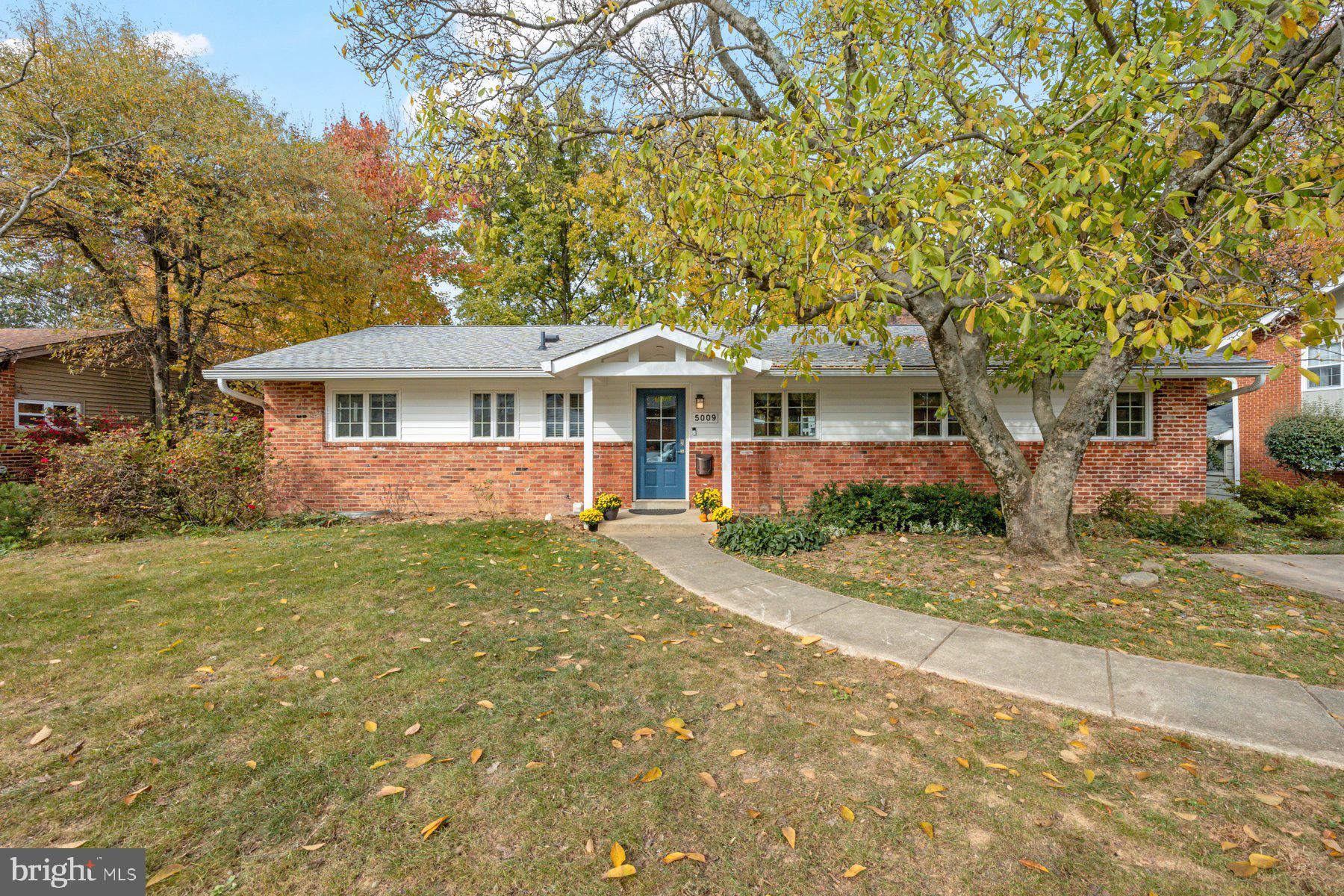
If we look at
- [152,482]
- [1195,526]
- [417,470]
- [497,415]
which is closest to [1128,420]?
[1195,526]

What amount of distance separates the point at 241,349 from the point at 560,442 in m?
11.2

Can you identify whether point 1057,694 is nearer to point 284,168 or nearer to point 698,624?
point 698,624

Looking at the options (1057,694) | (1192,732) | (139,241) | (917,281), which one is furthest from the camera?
(139,241)

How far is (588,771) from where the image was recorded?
8.85ft

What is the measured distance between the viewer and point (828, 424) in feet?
35.7

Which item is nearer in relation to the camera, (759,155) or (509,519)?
(759,155)

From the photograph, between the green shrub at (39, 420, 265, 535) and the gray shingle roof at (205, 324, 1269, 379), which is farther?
the gray shingle roof at (205, 324, 1269, 379)

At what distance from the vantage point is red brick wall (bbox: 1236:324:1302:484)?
583 inches

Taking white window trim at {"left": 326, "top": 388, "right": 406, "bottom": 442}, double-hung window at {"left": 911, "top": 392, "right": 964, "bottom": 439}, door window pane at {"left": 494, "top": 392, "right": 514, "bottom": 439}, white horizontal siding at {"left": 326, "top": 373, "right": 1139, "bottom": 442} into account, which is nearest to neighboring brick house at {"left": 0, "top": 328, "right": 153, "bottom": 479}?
white window trim at {"left": 326, "top": 388, "right": 406, "bottom": 442}

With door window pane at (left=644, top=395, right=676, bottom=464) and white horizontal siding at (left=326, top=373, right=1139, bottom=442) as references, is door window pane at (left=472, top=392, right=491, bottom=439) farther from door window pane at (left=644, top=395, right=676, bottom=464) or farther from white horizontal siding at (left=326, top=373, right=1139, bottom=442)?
door window pane at (left=644, top=395, right=676, bottom=464)

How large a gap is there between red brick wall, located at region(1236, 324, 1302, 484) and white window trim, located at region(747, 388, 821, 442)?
12.6 metres

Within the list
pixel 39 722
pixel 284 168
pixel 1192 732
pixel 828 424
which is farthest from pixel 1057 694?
pixel 284 168

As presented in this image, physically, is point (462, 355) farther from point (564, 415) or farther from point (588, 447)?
point (588, 447)

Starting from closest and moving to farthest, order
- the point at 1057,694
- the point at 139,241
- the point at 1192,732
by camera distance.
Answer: the point at 1192,732 → the point at 1057,694 → the point at 139,241
